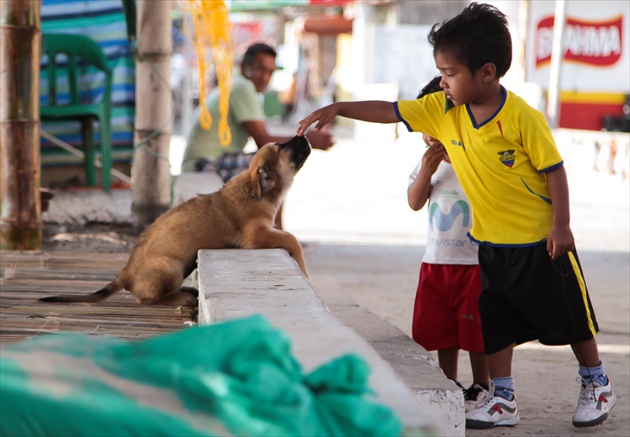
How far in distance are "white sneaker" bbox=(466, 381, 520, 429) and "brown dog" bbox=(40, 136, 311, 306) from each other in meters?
0.94

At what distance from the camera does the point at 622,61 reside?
23.3 metres

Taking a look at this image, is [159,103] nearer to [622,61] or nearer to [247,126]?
[247,126]

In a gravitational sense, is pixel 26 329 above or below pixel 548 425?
above

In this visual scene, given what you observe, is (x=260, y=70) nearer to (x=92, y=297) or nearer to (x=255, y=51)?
(x=255, y=51)

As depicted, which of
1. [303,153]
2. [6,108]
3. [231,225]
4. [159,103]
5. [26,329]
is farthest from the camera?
[159,103]

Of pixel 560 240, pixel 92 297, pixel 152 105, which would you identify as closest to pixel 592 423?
pixel 560 240

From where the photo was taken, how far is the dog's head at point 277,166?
15.1 feet

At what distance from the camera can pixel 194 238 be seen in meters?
4.44

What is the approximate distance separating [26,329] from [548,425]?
2270 mm

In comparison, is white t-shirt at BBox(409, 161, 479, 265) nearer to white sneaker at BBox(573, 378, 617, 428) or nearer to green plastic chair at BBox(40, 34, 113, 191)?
white sneaker at BBox(573, 378, 617, 428)

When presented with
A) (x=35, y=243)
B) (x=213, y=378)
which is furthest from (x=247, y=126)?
(x=213, y=378)

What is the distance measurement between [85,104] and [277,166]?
545cm

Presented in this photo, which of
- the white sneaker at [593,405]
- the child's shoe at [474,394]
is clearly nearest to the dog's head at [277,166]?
the child's shoe at [474,394]

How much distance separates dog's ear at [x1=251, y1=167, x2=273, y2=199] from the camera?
459cm
